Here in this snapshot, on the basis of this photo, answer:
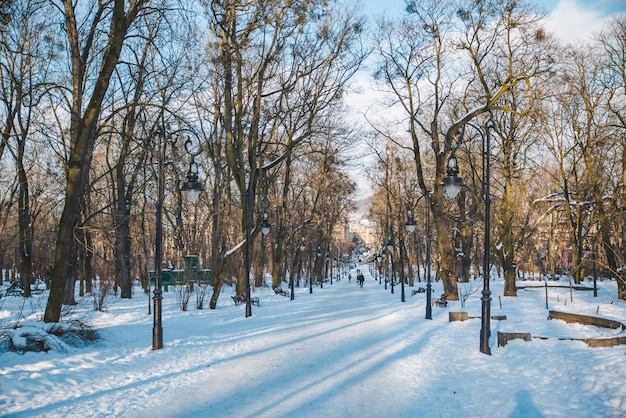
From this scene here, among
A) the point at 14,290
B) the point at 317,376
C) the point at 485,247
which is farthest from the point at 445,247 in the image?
the point at 14,290

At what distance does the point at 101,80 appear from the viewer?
37.0ft

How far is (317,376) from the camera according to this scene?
8.04 m

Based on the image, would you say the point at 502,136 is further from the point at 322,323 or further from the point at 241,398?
the point at 241,398

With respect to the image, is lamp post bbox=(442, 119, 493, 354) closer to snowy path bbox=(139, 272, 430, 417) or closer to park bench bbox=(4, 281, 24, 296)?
snowy path bbox=(139, 272, 430, 417)

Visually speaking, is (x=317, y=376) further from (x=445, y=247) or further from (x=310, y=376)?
(x=445, y=247)

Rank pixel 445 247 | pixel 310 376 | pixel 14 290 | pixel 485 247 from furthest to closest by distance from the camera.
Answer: pixel 14 290 < pixel 445 247 < pixel 485 247 < pixel 310 376

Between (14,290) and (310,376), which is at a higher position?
(310,376)

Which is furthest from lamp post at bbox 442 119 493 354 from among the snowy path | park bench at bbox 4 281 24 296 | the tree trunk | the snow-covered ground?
park bench at bbox 4 281 24 296

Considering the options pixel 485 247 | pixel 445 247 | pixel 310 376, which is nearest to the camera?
pixel 310 376

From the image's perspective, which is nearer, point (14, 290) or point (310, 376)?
point (310, 376)

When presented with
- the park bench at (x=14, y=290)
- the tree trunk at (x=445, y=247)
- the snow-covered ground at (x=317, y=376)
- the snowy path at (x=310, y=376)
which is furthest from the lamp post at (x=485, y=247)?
the park bench at (x=14, y=290)

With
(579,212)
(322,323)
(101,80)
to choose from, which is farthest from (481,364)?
(579,212)

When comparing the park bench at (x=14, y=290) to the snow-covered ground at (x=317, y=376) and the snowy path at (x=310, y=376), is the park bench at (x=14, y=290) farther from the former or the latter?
the snowy path at (x=310, y=376)

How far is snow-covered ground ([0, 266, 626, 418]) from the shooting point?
6.29 meters
